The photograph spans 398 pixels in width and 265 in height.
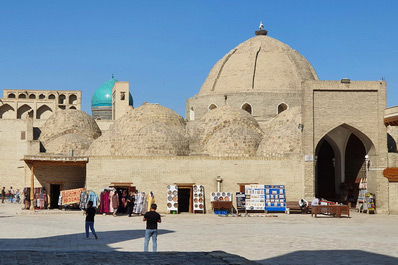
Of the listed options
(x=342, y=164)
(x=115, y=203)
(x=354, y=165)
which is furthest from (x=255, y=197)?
(x=354, y=165)

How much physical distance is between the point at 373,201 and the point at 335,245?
12060 mm

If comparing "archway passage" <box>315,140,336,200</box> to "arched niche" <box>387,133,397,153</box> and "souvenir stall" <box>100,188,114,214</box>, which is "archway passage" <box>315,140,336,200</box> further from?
"souvenir stall" <box>100,188,114,214</box>

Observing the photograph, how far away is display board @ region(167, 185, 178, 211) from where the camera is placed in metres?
24.0

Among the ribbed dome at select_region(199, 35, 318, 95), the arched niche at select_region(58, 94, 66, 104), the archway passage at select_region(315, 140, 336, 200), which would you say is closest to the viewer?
the archway passage at select_region(315, 140, 336, 200)

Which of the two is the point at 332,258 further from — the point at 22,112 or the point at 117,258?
the point at 22,112

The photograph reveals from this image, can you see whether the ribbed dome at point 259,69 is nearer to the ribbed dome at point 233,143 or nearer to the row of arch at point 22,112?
the ribbed dome at point 233,143

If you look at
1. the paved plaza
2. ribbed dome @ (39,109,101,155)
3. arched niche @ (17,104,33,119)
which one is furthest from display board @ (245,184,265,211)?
arched niche @ (17,104,33,119)

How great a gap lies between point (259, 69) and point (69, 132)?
487 inches

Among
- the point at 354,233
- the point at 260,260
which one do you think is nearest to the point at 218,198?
the point at 354,233

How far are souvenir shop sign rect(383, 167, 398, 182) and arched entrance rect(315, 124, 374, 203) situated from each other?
8.77ft

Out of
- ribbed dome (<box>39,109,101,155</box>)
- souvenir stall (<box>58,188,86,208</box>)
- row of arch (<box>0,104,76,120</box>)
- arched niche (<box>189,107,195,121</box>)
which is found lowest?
souvenir stall (<box>58,188,86,208</box>)

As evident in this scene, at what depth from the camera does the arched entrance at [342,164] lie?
2819 cm

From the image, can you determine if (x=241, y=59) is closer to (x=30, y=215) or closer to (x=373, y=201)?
(x=373, y=201)

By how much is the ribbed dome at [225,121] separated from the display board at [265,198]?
24.6ft
